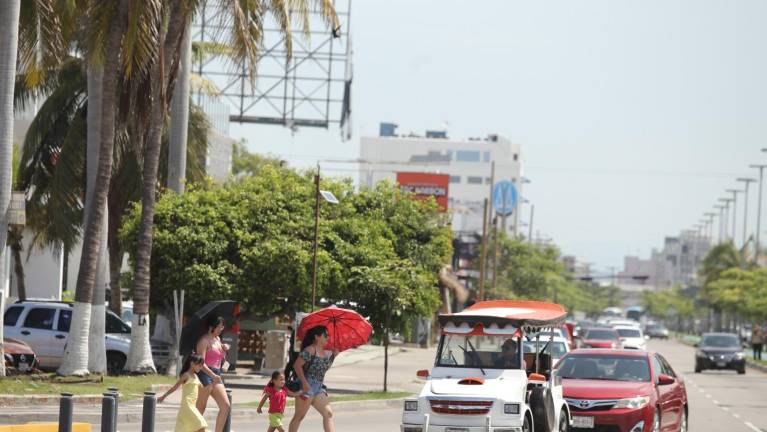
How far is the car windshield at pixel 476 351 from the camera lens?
18.5m

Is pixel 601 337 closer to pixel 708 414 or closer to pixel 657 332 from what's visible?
pixel 708 414

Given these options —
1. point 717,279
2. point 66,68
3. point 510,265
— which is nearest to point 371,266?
point 66,68

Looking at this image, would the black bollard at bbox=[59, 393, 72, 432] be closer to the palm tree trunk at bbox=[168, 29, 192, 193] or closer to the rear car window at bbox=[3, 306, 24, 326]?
the rear car window at bbox=[3, 306, 24, 326]

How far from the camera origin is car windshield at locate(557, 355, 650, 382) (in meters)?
21.8

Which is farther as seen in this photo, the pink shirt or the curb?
the curb

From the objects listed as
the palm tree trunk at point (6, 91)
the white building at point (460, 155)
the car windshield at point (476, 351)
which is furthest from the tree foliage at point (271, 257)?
the white building at point (460, 155)

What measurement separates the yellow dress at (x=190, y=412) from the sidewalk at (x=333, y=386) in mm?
5010

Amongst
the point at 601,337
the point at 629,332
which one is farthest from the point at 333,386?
the point at 629,332

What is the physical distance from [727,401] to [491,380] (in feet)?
62.0

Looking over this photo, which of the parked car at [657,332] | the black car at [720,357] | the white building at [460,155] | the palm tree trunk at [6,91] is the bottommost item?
the parked car at [657,332]

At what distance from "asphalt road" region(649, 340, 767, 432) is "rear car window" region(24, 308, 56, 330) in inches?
586

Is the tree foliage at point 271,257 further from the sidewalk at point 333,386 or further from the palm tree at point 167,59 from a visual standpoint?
the palm tree at point 167,59

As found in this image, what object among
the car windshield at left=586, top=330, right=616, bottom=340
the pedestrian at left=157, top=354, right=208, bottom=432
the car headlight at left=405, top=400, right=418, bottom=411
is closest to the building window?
the car windshield at left=586, top=330, right=616, bottom=340

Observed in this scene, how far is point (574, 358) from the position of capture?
73.9 feet
